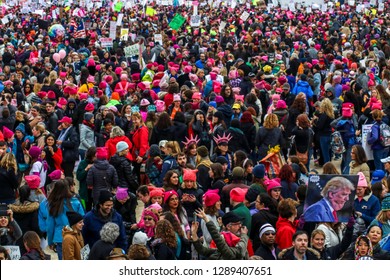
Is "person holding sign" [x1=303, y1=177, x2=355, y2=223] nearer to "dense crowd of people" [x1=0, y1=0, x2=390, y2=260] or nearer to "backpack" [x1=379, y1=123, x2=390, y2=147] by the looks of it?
"dense crowd of people" [x1=0, y1=0, x2=390, y2=260]

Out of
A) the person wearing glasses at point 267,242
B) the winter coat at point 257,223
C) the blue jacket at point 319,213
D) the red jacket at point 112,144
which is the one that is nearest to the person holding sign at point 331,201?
the blue jacket at point 319,213

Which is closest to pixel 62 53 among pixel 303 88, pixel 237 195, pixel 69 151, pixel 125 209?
pixel 303 88

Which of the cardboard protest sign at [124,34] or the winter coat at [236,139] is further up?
the winter coat at [236,139]

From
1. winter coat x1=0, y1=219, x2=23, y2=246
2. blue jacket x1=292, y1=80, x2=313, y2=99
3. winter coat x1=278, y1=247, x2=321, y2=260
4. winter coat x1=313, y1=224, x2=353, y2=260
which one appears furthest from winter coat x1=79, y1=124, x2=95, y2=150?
winter coat x1=278, y1=247, x2=321, y2=260

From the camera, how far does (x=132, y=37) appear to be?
31.1 metres

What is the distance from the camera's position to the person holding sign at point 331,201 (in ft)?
31.1

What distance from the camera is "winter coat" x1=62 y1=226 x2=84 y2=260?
9.62m

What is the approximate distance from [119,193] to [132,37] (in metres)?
20.6

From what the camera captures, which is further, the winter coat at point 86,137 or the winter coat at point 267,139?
the winter coat at point 86,137

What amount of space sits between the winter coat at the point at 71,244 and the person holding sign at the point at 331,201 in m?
2.27

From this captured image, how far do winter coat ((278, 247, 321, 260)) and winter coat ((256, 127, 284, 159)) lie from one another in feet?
18.4

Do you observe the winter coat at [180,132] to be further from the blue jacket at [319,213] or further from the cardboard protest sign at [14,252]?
the cardboard protest sign at [14,252]
